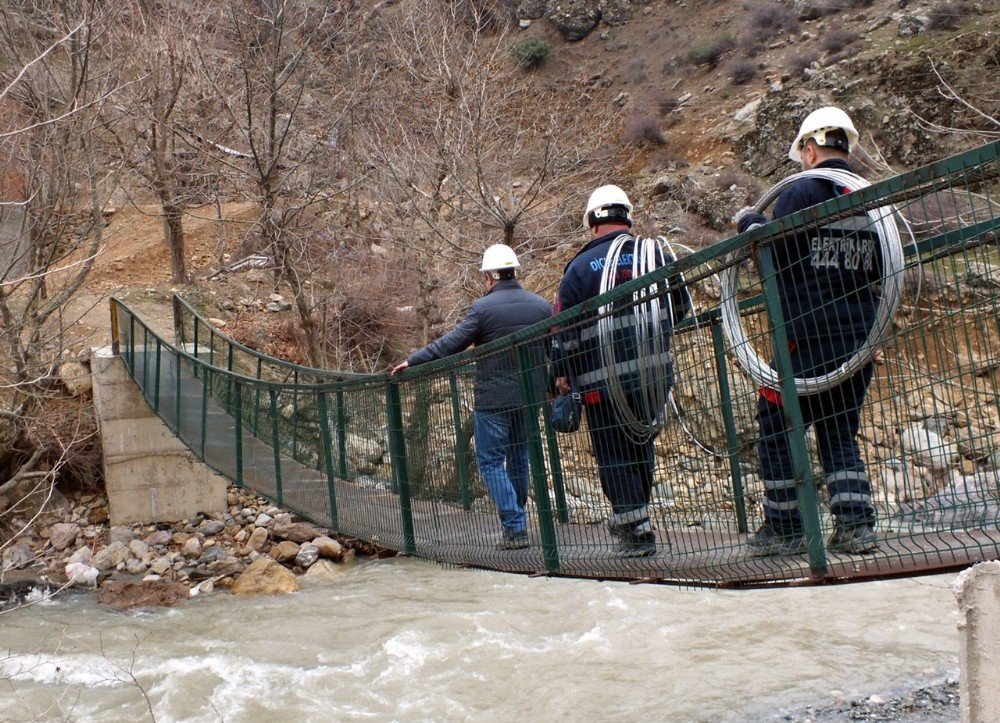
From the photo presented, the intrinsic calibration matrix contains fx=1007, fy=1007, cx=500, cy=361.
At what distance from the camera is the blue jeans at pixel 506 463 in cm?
473

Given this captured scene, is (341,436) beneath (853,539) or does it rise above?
above

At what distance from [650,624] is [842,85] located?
1703cm

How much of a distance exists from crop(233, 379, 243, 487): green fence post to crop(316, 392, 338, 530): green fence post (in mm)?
1435

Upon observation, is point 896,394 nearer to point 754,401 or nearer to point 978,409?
point 978,409

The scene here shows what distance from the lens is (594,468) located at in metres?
4.30

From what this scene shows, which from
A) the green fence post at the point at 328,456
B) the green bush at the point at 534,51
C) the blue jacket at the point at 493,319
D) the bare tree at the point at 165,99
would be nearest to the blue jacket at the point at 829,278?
the blue jacket at the point at 493,319

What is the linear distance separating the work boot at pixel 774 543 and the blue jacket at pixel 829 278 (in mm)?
624

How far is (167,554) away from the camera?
9.96m

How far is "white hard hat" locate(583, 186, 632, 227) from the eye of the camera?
408 centimetres

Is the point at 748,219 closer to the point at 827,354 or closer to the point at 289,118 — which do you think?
the point at 827,354

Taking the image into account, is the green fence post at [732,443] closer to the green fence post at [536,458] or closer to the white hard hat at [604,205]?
the white hard hat at [604,205]

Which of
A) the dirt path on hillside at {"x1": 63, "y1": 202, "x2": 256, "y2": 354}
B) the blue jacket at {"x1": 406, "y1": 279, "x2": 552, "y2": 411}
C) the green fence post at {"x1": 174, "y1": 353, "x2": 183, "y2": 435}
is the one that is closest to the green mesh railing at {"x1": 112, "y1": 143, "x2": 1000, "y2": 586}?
the blue jacket at {"x1": 406, "y1": 279, "x2": 552, "y2": 411}

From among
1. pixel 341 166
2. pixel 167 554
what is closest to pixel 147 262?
pixel 341 166

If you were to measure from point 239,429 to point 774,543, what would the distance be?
240 inches
